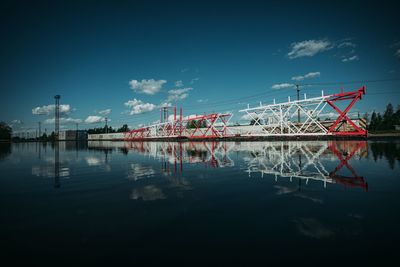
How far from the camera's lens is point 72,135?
88.8 m

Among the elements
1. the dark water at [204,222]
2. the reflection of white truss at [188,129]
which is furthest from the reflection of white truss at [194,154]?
the reflection of white truss at [188,129]

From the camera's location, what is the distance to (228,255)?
1626 millimetres

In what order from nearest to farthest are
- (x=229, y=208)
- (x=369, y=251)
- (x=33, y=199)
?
1. (x=369, y=251)
2. (x=229, y=208)
3. (x=33, y=199)

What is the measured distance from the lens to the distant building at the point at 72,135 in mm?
86706

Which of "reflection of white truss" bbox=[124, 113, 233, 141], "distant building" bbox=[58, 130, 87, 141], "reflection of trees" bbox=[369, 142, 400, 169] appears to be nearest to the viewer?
"reflection of trees" bbox=[369, 142, 400, 169]

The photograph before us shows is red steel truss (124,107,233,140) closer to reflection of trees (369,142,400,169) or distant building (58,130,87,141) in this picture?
reflection of trees (369,142,400,169)

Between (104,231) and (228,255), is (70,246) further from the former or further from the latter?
(228,255)

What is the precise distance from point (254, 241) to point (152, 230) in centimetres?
100

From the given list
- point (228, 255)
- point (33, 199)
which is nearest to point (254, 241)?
point (228, 255)

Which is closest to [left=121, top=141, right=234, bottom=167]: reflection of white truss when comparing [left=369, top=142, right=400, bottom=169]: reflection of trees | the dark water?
the dark water

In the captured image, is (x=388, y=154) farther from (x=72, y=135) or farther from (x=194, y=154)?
(x=72, y=135)

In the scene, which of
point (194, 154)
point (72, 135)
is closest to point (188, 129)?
point (194, 154)

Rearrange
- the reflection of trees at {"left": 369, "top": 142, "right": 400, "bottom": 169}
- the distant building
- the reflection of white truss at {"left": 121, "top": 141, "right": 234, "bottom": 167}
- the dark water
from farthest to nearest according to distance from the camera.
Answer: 1. the distant building
2. the reflection of white truss at {"left": 121, "top": 141, "right": 234, "bottom": 167}
3. the reflection of trees at {"left": 369, "top": 142, "right": 400, "bottom": 169}
4. the dark water

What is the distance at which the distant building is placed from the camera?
86706 mm
